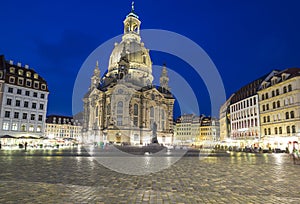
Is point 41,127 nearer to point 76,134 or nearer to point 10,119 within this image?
point 10,119

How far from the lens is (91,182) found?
30.2 ft

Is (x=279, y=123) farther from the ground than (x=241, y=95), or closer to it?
closer to it

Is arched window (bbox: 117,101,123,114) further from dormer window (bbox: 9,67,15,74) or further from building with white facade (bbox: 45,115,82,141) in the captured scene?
building with white facade (bbox: 45,115,82,141)

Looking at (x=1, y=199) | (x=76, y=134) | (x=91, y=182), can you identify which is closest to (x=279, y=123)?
(x=91, y=182)

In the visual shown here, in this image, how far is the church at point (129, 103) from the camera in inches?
2901

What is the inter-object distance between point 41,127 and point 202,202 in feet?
184

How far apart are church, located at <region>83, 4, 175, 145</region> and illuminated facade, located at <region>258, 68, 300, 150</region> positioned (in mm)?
30897

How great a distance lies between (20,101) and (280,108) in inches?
2203

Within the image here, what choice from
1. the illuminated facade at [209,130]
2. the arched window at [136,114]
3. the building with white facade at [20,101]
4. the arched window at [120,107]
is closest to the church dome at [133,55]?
the arched window at [136,114]

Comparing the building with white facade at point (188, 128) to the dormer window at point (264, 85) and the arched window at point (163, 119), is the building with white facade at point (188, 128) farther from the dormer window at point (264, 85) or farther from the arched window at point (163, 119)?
the dormer window at point (264, 85)

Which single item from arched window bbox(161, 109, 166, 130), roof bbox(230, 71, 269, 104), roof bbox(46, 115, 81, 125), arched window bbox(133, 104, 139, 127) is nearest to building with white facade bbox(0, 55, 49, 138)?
arched window bbox(133, 104, 139, 127)

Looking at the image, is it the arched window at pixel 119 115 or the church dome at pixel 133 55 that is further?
the church dome at pixel 133 55

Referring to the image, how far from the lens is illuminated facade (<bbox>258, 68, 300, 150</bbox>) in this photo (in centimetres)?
3984

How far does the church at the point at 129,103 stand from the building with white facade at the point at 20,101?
23317 mm
